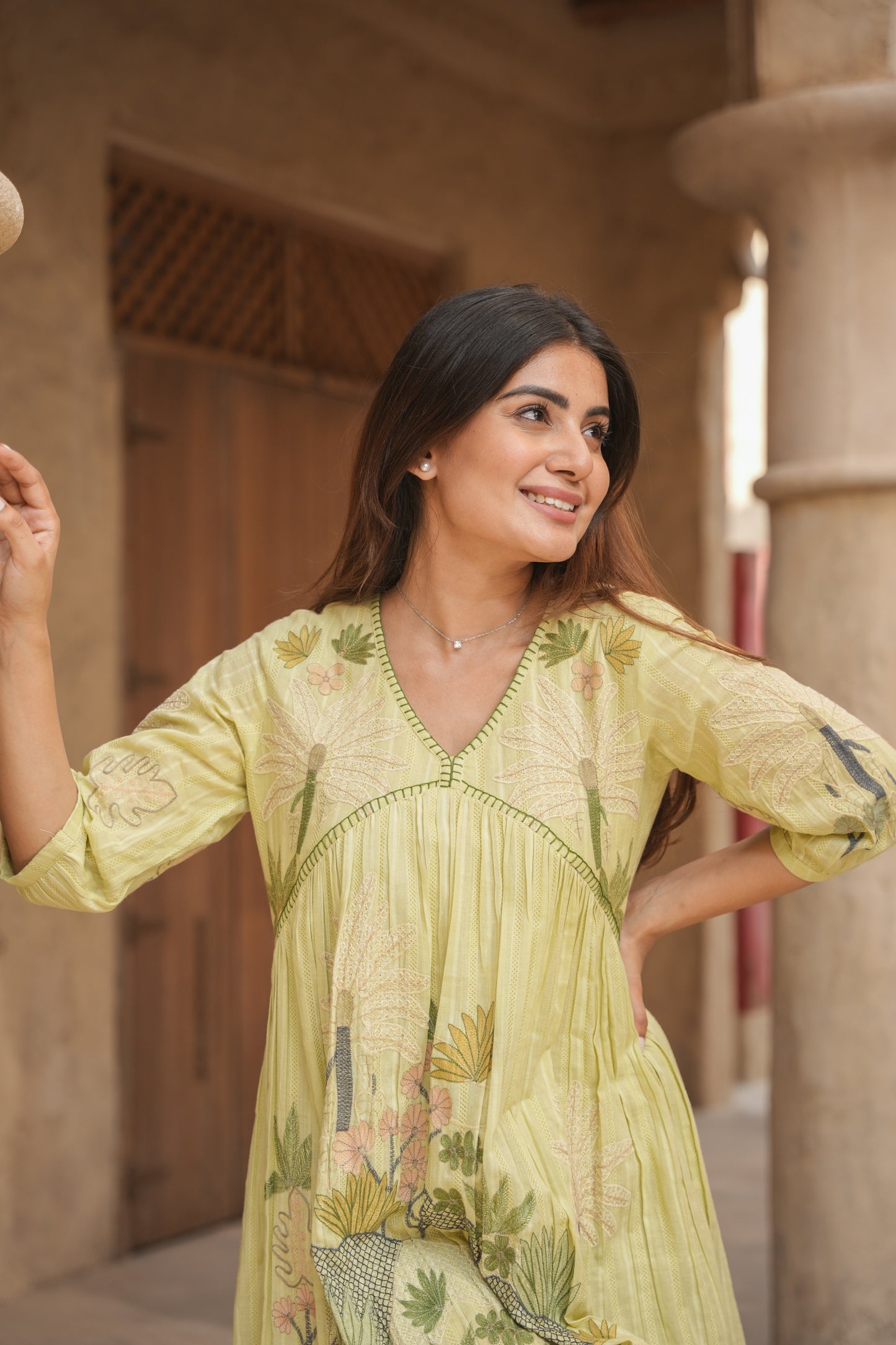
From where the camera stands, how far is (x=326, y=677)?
196 cm

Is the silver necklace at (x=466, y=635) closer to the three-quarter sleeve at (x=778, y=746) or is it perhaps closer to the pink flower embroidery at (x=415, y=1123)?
the three-quarter sleeve at (x=778, y=746)

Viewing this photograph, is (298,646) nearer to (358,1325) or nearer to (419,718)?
(419,718)

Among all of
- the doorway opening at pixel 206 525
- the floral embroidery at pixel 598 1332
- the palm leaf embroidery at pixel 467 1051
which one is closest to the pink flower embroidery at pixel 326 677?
the palm leaf embroidery at pixel 467 1051

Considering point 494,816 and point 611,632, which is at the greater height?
point 611,632

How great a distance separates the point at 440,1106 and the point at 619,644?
59cm

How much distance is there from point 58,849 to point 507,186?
14.8ft

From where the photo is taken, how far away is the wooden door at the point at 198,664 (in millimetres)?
4516

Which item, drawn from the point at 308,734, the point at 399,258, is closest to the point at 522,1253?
the point at 308,734

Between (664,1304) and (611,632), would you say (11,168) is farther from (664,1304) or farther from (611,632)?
(664,1304)

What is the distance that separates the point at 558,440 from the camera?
185 centimetres

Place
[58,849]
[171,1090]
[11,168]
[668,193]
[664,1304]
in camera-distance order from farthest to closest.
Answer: [668,193], [171,1090], [11,168], [664,1304], [58,849]

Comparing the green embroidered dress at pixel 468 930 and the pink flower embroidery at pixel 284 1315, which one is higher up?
the green embroidered dress at pixel 468 930

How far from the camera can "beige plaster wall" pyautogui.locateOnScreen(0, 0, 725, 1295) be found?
13.5 feet

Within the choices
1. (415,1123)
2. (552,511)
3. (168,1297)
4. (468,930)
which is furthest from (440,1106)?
(168,1297)
